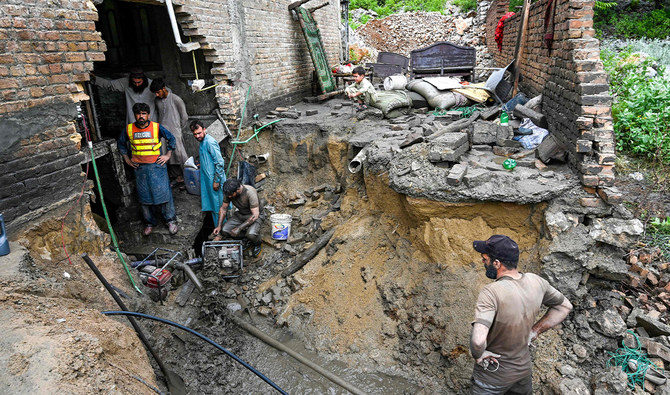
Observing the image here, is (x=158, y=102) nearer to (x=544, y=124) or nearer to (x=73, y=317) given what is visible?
(x=73, y=317)

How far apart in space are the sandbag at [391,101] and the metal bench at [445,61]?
3751mm

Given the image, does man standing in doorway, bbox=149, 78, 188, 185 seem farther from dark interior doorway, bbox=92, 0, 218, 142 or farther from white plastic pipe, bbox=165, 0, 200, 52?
dark interior doorway, bbox=92, 0, 218, 142

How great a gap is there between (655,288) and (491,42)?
12809 millimetres

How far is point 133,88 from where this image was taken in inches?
244

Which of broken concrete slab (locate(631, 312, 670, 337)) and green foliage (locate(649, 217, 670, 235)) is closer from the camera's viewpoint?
broken concrete slab (locate(631, 312, 670, 337))

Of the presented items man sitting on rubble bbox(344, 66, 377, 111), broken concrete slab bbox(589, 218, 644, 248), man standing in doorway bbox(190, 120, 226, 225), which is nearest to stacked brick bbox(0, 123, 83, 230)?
man standing in doorway bbox(190, 120, 226, 225)

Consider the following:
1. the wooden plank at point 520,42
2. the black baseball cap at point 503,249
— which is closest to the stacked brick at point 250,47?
the wooden plank at point 520,42

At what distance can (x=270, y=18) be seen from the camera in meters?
8.46

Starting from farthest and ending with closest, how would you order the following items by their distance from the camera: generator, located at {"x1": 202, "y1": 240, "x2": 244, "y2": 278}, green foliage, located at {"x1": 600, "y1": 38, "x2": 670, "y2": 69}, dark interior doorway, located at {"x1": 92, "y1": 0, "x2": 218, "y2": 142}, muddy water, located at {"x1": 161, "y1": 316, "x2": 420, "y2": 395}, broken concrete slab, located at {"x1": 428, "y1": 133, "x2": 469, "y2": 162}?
green foliage, located at {"x1": 600, "y1": 38, "x2": 670, "y2": 69}, dark interior doorway, located at {"x1": 92, "y1": 0, "x2": 218, "y2": 142}, generator, located at {"x1": 202, "y1": 240, "x2": 244, "y2": 278}, broken concrete slab, located at {"x1": 428, "y1": 133, "x2": 469, "y2": 162}, muddy water, located at {"x1": 161, "y1": 316, "x2": 420, "y2": 395}

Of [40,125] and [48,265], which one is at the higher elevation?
[40,125]

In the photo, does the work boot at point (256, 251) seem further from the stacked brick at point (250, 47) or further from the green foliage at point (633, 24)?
the green foliage at point (633, 24)

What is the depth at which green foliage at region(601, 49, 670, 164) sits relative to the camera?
5867 mm

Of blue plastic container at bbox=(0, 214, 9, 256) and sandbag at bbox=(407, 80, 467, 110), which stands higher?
sandbag at bbox=(407, 80, 467, 110)

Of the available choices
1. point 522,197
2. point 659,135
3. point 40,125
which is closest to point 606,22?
point 659,135
